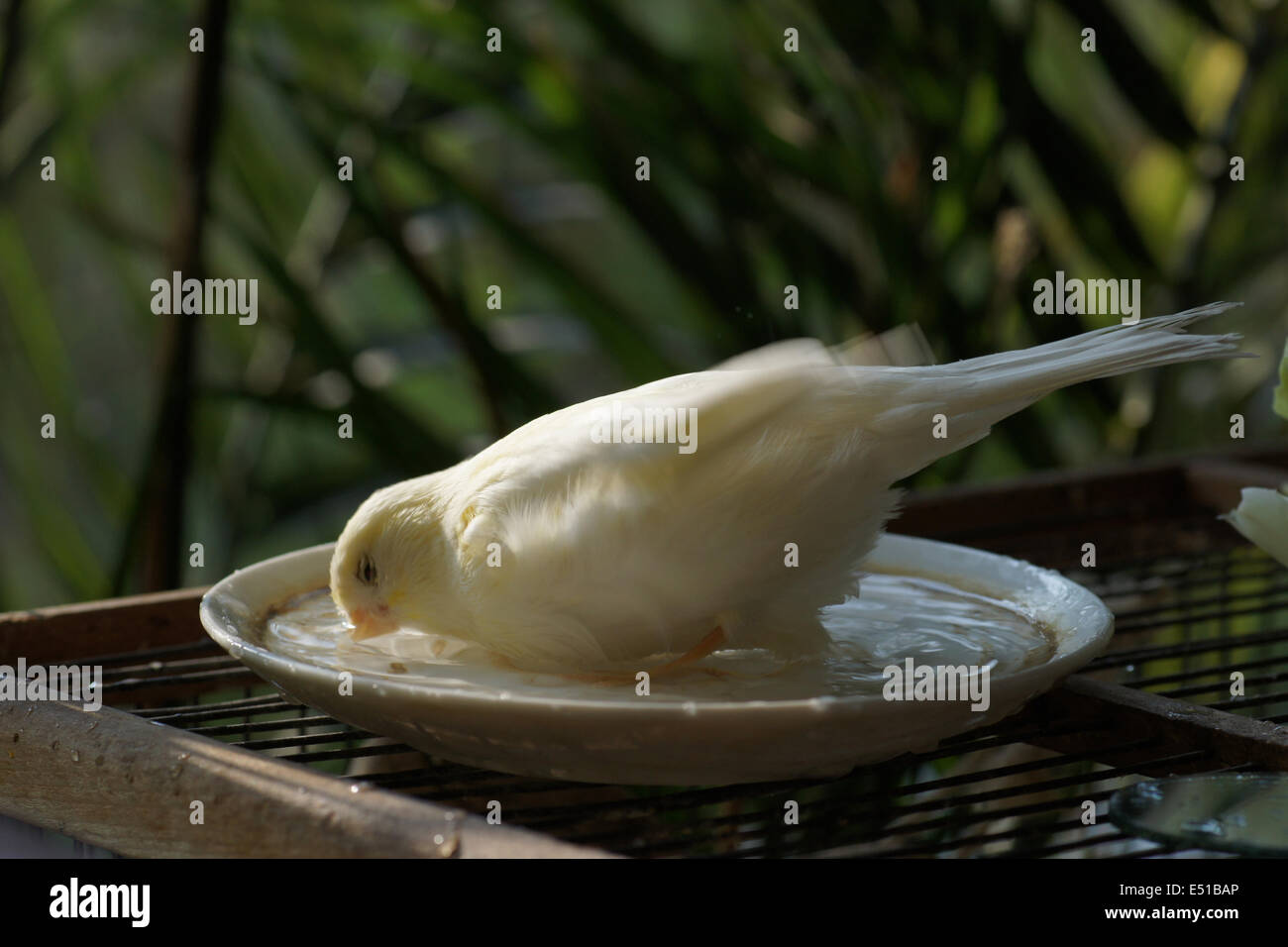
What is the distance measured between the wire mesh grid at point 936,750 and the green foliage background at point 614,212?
0.49m

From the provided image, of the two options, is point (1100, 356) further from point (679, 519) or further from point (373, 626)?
point (373, 626)

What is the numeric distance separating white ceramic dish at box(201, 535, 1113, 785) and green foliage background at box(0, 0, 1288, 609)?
74cm

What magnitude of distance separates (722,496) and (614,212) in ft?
2.84

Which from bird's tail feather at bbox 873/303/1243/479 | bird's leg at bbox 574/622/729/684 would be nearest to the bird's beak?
bird's leg at bbox 574/622/729/684

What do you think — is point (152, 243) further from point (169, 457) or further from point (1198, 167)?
point (1198, 167)

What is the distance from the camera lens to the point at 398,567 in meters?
0.60

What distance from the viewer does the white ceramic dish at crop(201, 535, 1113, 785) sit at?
429 mm

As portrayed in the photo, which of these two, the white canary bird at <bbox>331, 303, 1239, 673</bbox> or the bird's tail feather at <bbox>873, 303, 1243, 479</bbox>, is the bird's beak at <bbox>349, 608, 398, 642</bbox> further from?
the bird's tail feather at <bbox>873, 303, 1243, 479</bbox>

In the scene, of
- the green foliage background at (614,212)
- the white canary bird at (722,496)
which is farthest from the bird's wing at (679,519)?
the green foliage background at (614,212)

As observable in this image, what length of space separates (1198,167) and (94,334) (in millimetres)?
1631

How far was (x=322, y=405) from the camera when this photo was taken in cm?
122

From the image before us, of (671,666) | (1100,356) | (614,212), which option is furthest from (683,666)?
(614,212)
